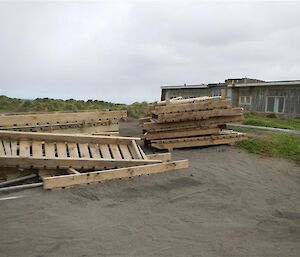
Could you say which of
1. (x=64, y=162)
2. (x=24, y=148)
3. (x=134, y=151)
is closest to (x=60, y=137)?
(x=24, y=148)

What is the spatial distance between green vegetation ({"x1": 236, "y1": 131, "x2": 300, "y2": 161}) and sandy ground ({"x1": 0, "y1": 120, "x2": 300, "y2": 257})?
2.66m

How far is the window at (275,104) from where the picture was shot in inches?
928

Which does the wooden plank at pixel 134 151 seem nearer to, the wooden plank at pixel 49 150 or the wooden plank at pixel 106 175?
the wooden plank at pixel 106 175

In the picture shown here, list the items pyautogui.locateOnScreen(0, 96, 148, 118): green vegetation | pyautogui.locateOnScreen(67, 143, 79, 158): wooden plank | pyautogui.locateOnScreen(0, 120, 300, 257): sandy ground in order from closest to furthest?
1. pyautogui.locateOnScreen(0, 120, 300, 257): sandy ground
2. pyautogui.locateOnScreen(67, 143, 79, 158): wooden plank
3. pyautogui.locateOnScreen(0, 96, 148, 118): green vegetation

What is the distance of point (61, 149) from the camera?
6.70 m

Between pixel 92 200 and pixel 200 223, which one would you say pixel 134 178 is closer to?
pixel 92 200

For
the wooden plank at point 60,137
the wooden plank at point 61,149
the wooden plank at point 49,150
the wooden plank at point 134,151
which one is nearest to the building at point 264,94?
the wooden plank at point 134,151

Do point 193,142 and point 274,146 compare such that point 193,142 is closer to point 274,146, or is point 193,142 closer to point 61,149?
point 274,146

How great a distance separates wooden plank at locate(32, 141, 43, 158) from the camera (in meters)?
6.36

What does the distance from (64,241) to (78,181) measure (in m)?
2.15

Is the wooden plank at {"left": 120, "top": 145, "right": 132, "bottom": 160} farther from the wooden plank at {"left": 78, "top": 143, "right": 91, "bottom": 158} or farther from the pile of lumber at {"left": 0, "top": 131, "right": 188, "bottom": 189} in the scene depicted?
the wooden plank at {"left": 78, "top": 143, "right": 91, "bottom": 158}

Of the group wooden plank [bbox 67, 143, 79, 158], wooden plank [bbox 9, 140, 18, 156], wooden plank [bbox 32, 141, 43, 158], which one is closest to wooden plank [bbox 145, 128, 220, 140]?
wooden plank [bbox 67, 143, 79, 158]

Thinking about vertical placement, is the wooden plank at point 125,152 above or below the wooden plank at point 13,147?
below

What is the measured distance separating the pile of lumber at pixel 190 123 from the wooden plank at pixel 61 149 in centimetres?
363
